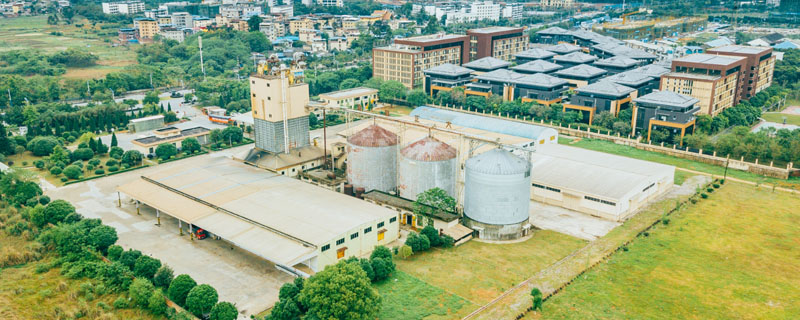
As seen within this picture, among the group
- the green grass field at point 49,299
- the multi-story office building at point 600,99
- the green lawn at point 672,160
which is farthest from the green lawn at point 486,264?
the multi-story office building at point 600,99

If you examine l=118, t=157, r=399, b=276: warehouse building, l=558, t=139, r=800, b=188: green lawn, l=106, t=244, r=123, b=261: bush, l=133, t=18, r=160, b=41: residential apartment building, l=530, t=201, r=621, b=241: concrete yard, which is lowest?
l=530, t=201, r=621, b=241: concrete yard

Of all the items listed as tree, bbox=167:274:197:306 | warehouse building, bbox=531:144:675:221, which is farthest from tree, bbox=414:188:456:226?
tree, bbox=167:274:197:306

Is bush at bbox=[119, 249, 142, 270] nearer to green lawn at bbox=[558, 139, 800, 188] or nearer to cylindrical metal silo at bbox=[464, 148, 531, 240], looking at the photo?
cylindrical metal silo at bbox=[464, 148, 531, 240]

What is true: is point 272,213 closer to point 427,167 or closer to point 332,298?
point 427,167

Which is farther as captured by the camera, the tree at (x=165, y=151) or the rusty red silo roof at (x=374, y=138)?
the tree at (x=165, y=151)

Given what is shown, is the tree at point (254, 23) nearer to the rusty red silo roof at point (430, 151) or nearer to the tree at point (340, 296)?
the rusty red silo roof at point (430, 151)

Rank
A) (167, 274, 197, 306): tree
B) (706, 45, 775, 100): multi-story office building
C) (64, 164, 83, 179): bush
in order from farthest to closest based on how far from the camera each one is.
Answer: (706, 45, 775, 100): multi-story office building < (64, 164, 83, 179): bush < (167, 274, 197, 306): tree

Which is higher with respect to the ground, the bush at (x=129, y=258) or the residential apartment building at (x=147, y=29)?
the residential apartment building at (x=147, y=29)
